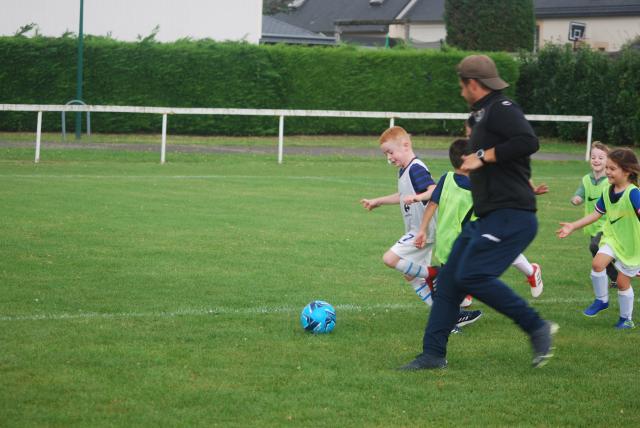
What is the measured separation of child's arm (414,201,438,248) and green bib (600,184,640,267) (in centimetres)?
175

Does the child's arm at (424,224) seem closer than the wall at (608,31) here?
Yes

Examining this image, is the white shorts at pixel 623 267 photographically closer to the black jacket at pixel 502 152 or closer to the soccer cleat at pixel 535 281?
the soccer cleat at pixel 535 281

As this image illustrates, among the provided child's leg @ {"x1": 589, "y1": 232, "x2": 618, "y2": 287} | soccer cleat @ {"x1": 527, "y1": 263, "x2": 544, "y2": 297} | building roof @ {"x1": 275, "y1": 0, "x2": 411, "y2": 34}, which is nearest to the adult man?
soccer cleat @ {"x1": 527, "y1": 263, "x2": 544, "y2": 297}

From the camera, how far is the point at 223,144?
30781 millimetres

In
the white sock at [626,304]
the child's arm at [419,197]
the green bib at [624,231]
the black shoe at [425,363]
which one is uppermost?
the child's arm at [419,197]

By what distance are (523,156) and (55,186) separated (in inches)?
535

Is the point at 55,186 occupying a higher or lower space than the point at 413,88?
lower

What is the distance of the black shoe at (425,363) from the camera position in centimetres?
680

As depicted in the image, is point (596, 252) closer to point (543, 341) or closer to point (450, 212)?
point (450, 212)

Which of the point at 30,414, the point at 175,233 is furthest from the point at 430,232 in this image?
the point at 175,233

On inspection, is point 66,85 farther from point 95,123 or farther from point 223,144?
point 223,144

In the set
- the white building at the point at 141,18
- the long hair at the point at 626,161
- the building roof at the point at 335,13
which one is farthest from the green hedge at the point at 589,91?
the building roof at the point at 335,13

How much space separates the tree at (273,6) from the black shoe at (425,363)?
7775 cm

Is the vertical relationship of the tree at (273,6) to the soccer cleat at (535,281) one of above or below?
above
